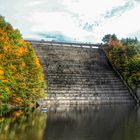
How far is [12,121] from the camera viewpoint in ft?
145

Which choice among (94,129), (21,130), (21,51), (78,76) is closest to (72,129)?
(94,129)

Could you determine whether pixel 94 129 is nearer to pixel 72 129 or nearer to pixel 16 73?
pixel 72 129

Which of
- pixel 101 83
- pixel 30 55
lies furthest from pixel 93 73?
pixel 30 55

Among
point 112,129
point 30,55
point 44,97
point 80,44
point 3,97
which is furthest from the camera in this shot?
point 80,44

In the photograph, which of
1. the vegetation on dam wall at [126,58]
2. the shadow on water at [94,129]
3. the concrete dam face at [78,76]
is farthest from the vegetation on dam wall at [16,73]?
the vegetation on dam wall at [126,58]

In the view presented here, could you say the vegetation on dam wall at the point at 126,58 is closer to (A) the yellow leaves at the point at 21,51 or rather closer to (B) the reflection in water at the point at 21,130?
(A) the yellow leaves at the point at 21,51

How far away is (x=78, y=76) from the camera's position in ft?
276

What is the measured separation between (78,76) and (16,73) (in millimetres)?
26134

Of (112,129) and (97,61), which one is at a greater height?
(97,61)

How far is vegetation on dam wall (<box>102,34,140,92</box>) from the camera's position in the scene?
282ft

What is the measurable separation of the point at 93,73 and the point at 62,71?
25.4 feet

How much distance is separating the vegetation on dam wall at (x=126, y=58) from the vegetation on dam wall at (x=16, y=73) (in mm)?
26516

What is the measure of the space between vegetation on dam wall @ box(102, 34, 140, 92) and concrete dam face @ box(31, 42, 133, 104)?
175 cm

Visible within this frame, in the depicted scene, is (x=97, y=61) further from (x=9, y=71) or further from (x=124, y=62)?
(x=9, y=71)
